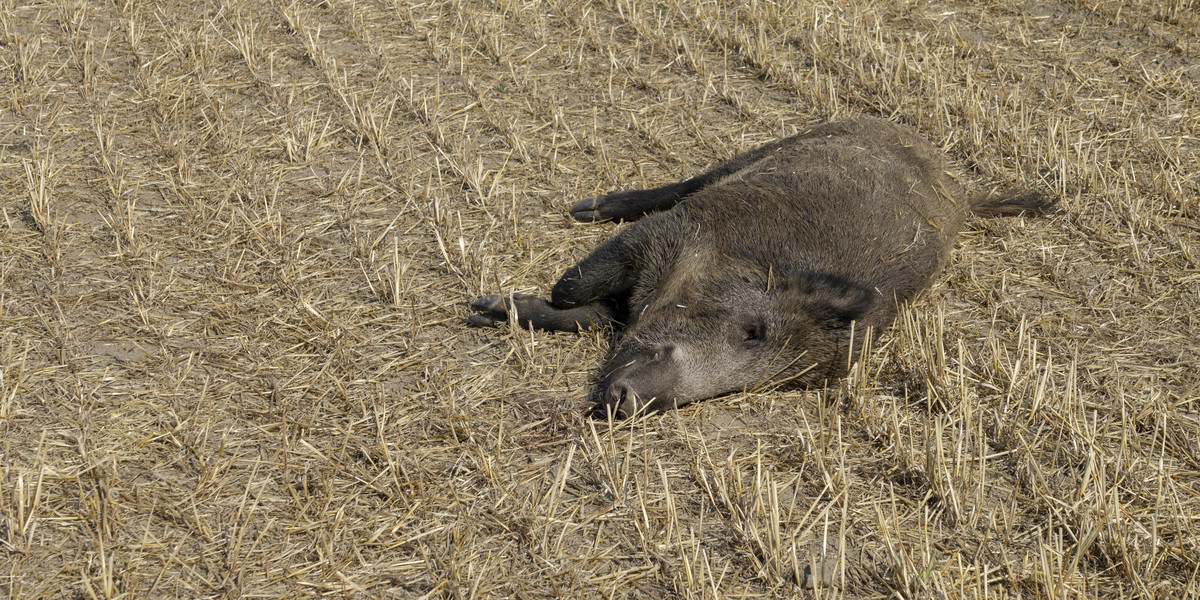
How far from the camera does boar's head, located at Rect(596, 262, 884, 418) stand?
407 centimetres

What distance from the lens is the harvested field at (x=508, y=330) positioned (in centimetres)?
324

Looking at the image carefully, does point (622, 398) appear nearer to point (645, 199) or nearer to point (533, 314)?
point (533, 314)

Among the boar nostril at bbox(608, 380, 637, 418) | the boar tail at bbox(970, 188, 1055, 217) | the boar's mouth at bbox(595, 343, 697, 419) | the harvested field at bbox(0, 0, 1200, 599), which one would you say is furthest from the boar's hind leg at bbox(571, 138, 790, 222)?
the boar nostril at bbox(608, 380, 637, 418)

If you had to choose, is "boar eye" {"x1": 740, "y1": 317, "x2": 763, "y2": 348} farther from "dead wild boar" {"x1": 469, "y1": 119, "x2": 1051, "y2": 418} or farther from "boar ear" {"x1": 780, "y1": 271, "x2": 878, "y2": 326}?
"boar ear" {"x1": 780, "y1": 271, "x2": 878, "y2": 326}

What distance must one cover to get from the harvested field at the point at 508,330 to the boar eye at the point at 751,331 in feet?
0.78

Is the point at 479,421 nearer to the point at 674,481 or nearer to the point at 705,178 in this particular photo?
the point at 674,481

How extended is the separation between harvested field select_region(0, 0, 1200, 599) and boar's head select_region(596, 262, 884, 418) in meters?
0.13

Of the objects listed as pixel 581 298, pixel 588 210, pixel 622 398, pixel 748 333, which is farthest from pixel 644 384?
pixel 588 210

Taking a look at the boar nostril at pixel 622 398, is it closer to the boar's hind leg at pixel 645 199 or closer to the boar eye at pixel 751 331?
the boar eye at pixel 751 331

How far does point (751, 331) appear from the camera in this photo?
4.19m

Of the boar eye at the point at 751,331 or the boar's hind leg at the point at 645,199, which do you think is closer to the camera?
the boar eye at the point at 751,331

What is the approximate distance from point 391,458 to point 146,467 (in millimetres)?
859

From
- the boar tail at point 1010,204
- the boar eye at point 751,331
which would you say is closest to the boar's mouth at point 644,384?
the boar eye at point 751,331

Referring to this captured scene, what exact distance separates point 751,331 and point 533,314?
99 centimetres
